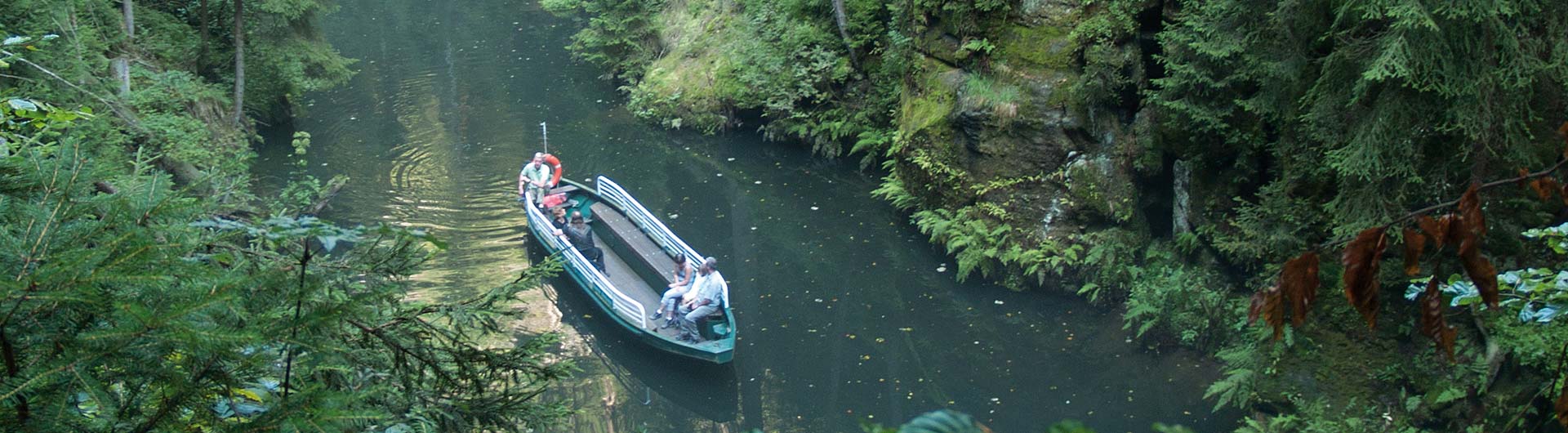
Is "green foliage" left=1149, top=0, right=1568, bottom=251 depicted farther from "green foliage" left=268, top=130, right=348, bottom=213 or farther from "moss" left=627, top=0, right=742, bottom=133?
"moss" left=627, top=0, right=742, bottom=133

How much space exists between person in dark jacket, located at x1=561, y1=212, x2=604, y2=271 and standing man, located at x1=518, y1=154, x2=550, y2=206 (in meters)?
1.20

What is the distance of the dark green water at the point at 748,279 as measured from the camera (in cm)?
1103

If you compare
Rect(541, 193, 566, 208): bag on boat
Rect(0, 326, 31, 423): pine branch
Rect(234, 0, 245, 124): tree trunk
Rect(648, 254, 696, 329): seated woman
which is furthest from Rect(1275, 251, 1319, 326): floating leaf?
Rect(234, 0, 245, 124): tree trunk

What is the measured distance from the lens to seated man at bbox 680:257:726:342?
11164 mm

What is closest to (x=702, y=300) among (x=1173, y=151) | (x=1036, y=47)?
(x=1036, y=47)

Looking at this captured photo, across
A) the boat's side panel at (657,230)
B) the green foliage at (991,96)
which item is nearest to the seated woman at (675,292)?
the boat's side panel at (657,230)

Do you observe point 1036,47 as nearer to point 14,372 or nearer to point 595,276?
point 595,276

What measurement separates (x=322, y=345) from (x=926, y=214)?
11.2 meters

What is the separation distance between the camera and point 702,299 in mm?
11250

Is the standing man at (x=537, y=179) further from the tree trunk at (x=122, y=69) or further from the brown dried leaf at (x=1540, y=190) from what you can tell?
the brown dried leaf at (x=1540, y=190)

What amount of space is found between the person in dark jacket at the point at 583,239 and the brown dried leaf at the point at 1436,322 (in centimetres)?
1111

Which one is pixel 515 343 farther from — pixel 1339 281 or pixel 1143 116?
pixel 1339 281

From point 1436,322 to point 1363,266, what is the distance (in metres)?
0.34

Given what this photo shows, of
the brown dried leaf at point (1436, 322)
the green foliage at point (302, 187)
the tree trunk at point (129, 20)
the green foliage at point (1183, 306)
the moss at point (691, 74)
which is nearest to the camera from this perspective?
the brown dried leaf at point (1436, 322)
